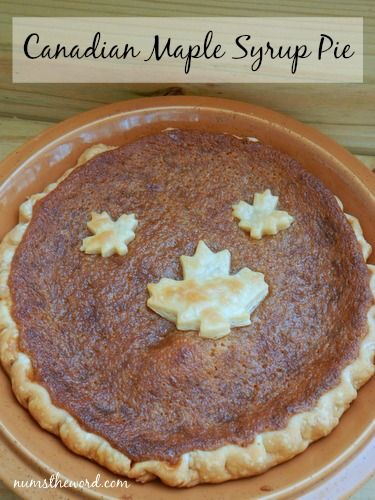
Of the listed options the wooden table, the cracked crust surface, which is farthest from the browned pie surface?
the wooden table

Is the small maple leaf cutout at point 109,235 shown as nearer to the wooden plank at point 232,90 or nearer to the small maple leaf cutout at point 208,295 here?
the small maple leaf cutout at point 208,295

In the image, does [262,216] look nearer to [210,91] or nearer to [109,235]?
[109,235]

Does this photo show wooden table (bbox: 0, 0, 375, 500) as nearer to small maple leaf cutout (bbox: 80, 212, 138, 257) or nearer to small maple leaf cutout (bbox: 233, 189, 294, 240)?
small maple leaf cutout (bbox: 233, 189, 294, 240)

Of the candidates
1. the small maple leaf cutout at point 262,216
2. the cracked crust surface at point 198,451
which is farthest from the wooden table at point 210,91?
the cracked crust surface at point 198,451

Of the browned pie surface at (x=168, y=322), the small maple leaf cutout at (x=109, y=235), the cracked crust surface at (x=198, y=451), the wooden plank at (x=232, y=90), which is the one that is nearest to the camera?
the cracked crust surface at (x=198, y=451)

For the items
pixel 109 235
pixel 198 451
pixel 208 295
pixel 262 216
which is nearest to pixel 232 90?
pixel 262 216

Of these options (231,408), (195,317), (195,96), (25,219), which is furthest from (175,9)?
(231,408)
